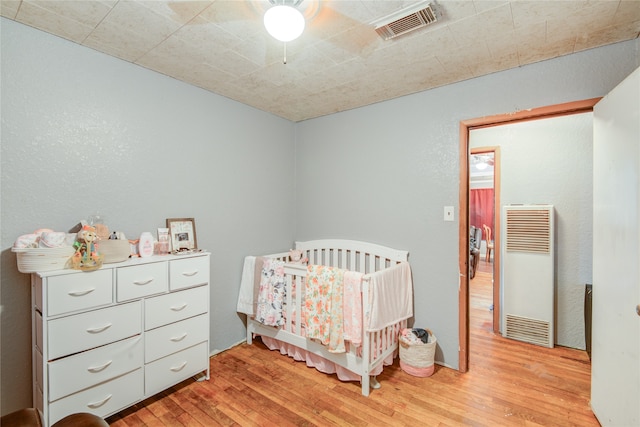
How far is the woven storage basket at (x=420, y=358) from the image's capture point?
226 centimetres

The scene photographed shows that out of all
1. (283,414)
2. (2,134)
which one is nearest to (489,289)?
(283,414)

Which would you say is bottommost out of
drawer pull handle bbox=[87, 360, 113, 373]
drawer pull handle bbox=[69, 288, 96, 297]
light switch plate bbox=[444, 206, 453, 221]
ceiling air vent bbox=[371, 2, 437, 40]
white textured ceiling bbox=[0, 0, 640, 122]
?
drawer pull handle bbox=[87, 360, 113, 373]

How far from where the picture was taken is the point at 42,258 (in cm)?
154

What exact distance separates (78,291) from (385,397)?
2.01m

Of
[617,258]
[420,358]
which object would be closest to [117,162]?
[420,358]

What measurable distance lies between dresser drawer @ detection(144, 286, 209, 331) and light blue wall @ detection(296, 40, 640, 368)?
1452mm

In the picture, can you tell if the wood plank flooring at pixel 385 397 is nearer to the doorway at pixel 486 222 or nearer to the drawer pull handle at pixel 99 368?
the drawer pull handle at pixel 99 368

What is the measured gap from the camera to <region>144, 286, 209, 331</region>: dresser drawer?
1.89 metres

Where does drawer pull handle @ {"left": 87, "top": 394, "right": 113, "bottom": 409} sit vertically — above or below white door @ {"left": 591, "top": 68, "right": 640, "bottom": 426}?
below

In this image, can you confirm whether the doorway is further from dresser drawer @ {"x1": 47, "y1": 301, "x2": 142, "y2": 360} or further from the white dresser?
dresser drawer @ {"x1": 47, "y1": 301, "x2": 142, "y2": 360}

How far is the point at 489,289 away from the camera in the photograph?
4.84 m

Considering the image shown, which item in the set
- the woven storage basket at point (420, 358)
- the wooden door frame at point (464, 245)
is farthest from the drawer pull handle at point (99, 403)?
the wooden door frame at point (464, 245)

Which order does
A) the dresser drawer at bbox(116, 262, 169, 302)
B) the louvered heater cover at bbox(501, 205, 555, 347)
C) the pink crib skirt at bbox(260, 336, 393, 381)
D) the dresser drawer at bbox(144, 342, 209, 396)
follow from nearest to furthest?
1. the dresser drawer at bbox(116, 262, 169, 302)
2. the dresser drawer at bbox(144, 342, 209, 396)
3. the pink crib skirt at bbox(260, 336, 393, 381)
4. the louvered heater cover at bbox(501, 205, 555, 347)

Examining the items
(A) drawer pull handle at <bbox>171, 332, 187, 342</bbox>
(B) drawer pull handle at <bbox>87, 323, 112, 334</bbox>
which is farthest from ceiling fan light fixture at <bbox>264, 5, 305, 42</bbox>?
(A) drawer pull handle at <bbox>171, 332, 187, 342</bbox>
